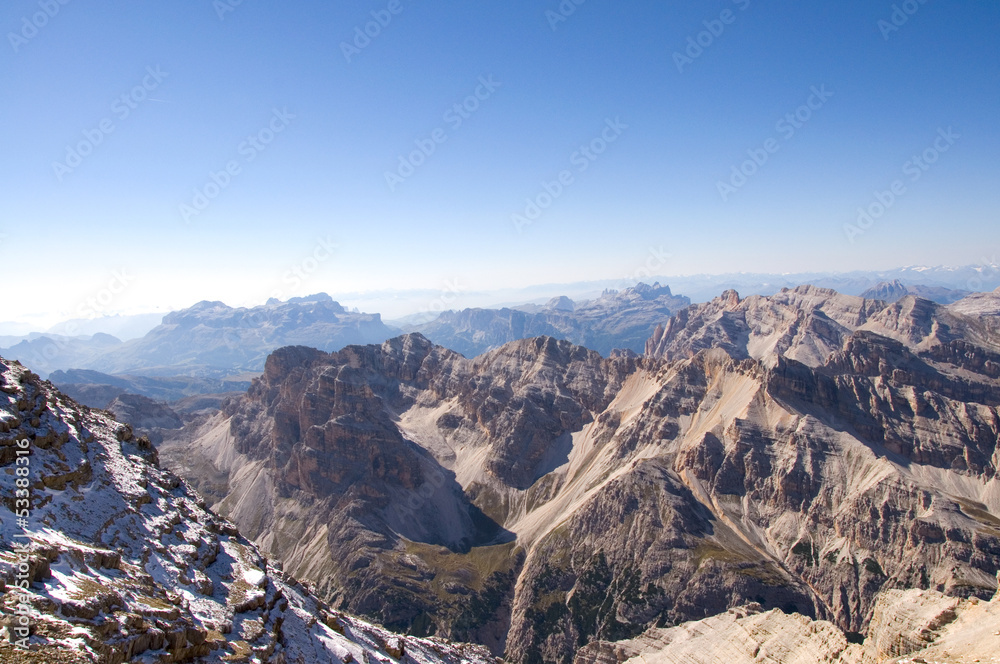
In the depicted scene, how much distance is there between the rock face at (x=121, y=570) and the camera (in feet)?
103

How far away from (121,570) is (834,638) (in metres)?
90.4

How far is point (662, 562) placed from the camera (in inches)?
7480

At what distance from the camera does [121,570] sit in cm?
4294

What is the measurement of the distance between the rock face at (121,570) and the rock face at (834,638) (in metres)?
53.2

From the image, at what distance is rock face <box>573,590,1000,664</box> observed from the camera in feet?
173

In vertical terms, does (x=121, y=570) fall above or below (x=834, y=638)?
above

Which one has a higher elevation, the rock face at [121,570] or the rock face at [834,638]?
the rock face at [121,570]

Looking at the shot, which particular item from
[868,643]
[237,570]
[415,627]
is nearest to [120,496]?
[237,570]

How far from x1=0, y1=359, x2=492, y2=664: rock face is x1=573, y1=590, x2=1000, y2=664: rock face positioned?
53.2 meters

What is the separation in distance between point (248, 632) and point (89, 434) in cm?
4279

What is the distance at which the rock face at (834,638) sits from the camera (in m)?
52.7

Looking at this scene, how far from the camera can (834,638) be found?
74250 mm

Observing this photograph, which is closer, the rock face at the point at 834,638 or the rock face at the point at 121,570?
the rock face at the point at 121,570

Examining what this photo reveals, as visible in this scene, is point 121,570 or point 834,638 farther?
point 834,638
